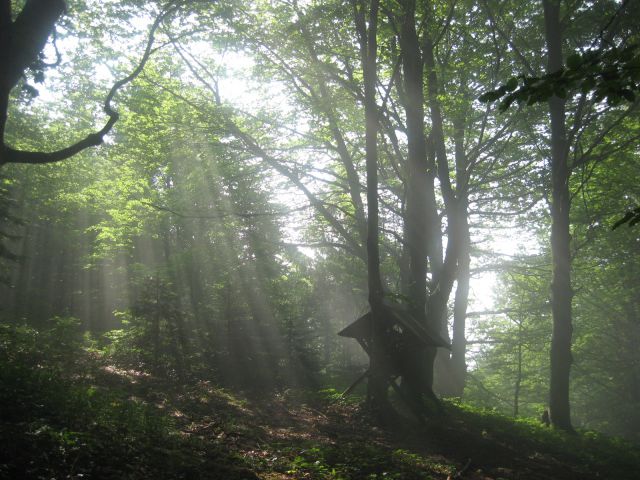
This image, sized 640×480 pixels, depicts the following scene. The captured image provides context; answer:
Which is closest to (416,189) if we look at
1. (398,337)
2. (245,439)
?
(398,337)

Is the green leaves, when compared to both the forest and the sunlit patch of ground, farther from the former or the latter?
the sunlit patch of ground

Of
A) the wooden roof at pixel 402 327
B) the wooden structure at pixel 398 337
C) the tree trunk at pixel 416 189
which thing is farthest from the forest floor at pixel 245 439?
the tree trunk at pixel 416 189

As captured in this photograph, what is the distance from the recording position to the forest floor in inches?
193

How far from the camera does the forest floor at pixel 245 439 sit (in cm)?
489

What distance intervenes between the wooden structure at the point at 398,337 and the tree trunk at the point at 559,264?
3400 millimetres

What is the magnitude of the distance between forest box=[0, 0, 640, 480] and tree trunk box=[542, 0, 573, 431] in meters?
0.06

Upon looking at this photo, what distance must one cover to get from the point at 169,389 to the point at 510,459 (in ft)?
24.1

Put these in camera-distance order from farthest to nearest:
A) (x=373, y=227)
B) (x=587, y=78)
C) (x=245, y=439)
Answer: (x=373, y=227)
(x=245, y=439)
(x=587, y=78)

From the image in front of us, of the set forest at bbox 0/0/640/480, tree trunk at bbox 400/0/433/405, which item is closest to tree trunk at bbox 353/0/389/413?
forest at bbox 0/0/640/480

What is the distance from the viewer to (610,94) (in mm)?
2855

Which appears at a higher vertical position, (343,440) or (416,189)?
(416,189)

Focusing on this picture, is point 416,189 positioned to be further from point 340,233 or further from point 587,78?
point 587,78

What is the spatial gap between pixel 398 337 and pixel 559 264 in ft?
15.8

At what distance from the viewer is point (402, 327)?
1001cm
